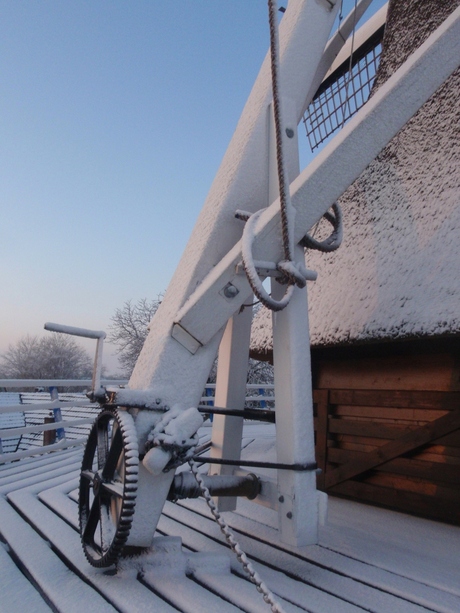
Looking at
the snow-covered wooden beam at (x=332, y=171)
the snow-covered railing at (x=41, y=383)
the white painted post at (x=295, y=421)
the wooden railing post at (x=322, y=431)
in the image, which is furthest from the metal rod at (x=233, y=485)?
the snow-covered railing at (x=41, y=383)

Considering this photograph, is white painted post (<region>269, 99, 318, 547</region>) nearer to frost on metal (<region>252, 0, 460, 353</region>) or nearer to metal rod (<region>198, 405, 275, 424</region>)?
metal rod (<region>198, 405, 275, 424</region>)

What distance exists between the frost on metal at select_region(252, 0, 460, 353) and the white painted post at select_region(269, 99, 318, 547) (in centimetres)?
72

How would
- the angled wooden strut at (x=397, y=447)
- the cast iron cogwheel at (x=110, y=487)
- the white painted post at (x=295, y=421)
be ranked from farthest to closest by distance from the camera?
the angled wooden strut at (x=397, y=447) < the white painted post at (x=295, y=421) < the cast iron cogwheel at (x=110, y=487)

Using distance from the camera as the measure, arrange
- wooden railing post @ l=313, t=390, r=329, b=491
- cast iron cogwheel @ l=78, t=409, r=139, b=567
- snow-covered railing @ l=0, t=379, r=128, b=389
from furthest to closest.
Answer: snow-covered railing @ l=0, t=379, r=128, b=389
wooden railing post @ l=313, t=390, r=329, b=491
cast iron cogwheel @ l=78, t=409, r=139, b=567

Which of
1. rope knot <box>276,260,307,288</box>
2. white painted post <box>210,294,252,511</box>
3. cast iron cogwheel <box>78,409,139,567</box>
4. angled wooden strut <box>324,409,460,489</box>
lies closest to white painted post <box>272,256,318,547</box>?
rope knot <box>276,260,307,288</box>

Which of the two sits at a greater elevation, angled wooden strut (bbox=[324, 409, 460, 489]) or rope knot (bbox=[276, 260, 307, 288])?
rope knot (bbox=[276, 260, 307, 288])

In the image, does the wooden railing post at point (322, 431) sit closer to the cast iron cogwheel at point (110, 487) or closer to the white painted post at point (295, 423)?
the white painted post at point (295, 423)

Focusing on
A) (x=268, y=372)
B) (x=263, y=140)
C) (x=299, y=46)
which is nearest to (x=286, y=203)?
(x=263, y=140)

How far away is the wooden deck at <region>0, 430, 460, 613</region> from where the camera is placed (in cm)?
152

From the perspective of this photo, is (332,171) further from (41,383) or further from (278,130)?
Result: (41,383)

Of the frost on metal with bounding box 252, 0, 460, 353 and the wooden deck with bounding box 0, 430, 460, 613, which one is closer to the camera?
the wooden deck with bounding box 0, 430, 460, 613

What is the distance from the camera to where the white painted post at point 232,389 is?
2285 mm

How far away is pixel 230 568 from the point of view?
1.79m

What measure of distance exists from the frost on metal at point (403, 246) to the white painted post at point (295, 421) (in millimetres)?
721
